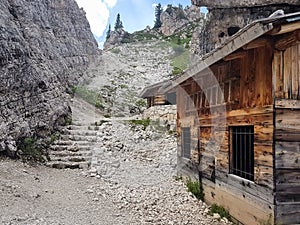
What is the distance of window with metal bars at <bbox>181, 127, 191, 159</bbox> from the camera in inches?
367

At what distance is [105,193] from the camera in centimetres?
820

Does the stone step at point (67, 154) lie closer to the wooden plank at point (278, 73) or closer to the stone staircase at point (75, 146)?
the stone staircase at point (75, 146)

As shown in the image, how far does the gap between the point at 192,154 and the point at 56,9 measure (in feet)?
66.7

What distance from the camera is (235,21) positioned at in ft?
66.8

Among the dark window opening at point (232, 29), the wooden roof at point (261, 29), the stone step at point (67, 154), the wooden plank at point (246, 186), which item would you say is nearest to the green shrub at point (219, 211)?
the wooden plank at point (246, 186)

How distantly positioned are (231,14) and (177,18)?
4963 cm

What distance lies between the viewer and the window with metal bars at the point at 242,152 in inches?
220

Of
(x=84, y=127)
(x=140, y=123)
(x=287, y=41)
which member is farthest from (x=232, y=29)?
(x=287, y=41)

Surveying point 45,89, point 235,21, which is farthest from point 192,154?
point 235,21

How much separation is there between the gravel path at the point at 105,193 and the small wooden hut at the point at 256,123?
42.7 inches

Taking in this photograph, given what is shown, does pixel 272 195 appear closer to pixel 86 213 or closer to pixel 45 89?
pixel 86 213

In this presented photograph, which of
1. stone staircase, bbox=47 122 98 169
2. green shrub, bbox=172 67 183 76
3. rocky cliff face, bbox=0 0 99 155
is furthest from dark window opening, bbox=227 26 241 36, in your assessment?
green shrub, bbox=172 67 183 76

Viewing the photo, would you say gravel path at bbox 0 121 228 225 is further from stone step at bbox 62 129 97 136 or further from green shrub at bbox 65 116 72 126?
green shrub at bbox 65 116 72 126

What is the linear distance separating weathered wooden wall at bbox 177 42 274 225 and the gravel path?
81 cm
